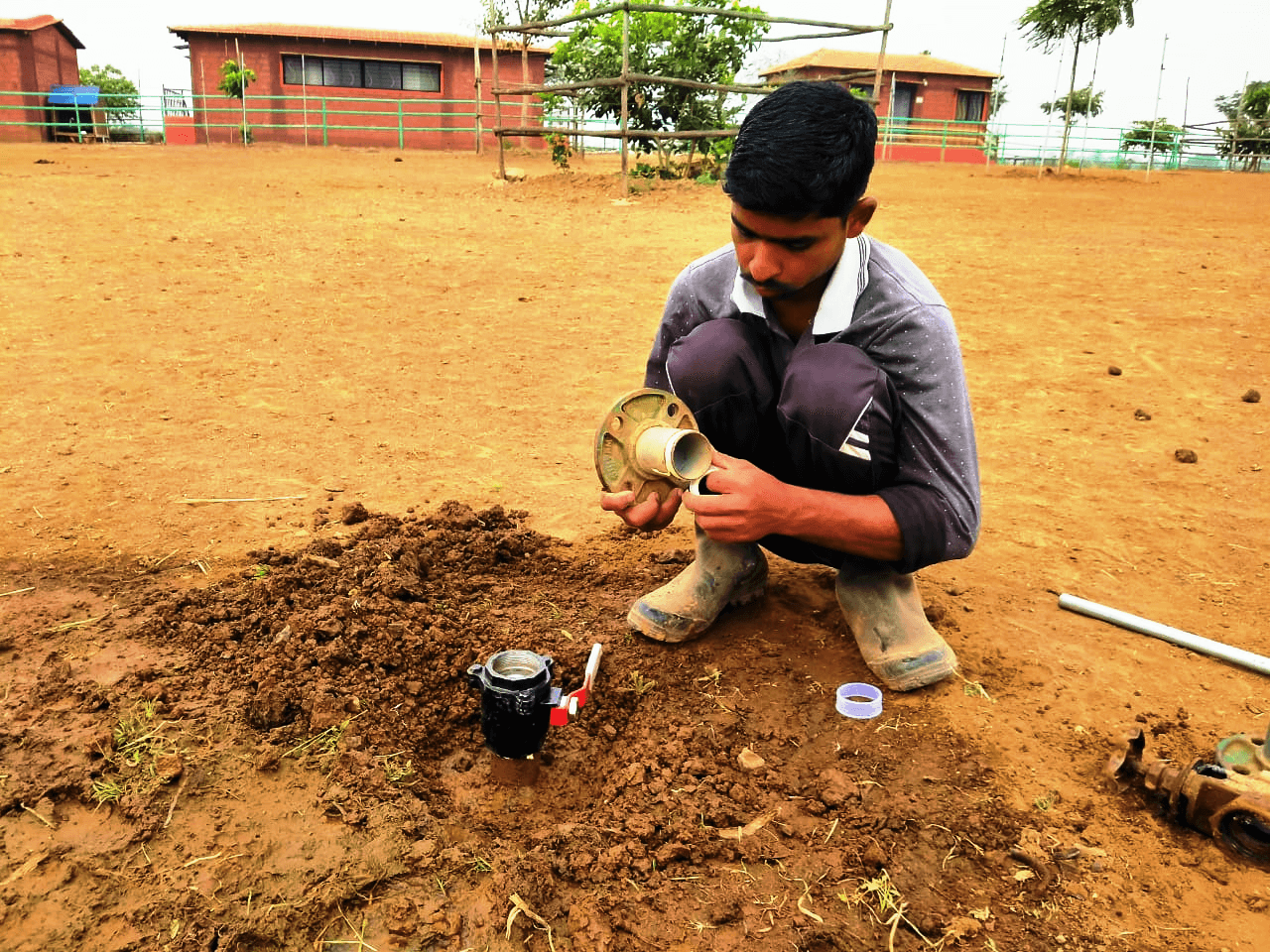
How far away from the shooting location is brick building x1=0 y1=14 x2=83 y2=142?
24188 mm

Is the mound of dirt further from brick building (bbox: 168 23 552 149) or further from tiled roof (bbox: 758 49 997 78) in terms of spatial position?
tiled roof (bbox: 758 49 997 78)

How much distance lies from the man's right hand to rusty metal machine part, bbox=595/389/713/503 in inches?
0.8

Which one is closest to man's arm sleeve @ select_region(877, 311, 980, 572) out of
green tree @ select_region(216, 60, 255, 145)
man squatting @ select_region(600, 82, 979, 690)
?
man squatting @ select_region(600, 82, 979, 690)

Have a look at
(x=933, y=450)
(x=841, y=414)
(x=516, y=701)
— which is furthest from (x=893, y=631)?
(x=516, y=701)

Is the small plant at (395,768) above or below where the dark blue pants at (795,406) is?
below

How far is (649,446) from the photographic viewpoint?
1.83 m

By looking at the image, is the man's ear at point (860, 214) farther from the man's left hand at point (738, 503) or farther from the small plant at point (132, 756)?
the small plant at point (132, 756)

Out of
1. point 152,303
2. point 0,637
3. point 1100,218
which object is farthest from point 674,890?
point 1100,218

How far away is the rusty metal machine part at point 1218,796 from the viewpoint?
157cm

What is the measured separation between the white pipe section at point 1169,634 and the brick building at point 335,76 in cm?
2477

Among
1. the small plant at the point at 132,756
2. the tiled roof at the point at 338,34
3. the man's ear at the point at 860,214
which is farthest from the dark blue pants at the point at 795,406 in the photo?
the tiled roof at the point at 338,34

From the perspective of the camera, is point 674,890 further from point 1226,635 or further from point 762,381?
point 1226,635

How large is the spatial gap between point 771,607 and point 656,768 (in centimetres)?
69

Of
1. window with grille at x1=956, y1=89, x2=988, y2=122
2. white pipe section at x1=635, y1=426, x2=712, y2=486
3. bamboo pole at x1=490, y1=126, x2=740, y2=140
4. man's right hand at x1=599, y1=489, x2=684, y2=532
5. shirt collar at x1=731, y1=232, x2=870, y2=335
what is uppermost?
window with grille at x1=956, y1=89, x2=988, y2=122
